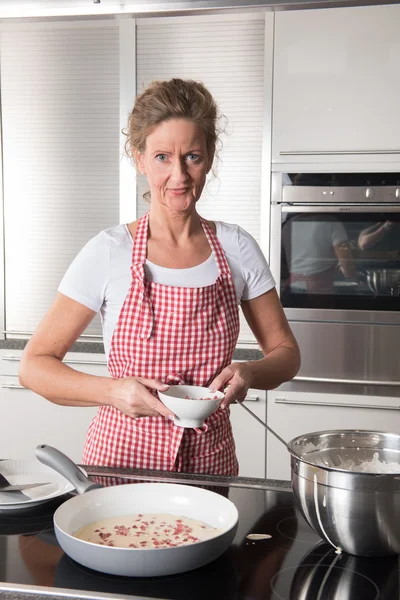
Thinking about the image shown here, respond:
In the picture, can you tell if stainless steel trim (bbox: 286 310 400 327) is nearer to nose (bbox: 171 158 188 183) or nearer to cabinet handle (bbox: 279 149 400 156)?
cabinet handle (bbox: 279 149 400 156)

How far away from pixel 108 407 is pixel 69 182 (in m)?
1.60

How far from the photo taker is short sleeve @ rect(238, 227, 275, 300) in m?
1.76

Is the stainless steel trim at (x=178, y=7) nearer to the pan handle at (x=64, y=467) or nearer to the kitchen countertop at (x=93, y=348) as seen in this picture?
the pan handle at (x=64, y=467)

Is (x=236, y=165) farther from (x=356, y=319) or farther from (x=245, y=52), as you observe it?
(x=356, y=319)

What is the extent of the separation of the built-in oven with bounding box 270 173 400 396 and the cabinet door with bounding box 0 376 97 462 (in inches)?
36.5

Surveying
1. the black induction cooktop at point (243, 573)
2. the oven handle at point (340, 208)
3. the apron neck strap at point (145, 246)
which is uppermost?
the oven handle at point (340, 208)

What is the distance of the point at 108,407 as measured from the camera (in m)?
1.62

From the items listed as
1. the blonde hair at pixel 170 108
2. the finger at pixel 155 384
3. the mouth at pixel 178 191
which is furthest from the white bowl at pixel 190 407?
the blonde hair at pixel 170 108

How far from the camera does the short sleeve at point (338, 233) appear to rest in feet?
9.14

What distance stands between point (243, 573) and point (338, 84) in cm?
214

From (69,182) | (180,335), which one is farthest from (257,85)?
(180,335)

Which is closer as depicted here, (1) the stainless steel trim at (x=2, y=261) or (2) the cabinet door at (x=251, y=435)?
(2) the cabinet door at (x=251, y=435)

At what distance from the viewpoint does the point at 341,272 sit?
2.81m

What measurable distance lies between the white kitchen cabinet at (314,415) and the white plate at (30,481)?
1.49 m
